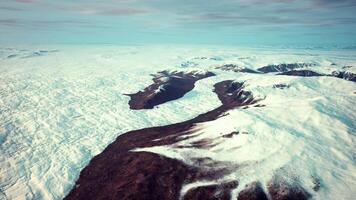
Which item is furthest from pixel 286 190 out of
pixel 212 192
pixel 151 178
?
pixel 151 178

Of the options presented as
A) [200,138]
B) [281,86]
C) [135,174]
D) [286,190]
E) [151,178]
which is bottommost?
[135,174]

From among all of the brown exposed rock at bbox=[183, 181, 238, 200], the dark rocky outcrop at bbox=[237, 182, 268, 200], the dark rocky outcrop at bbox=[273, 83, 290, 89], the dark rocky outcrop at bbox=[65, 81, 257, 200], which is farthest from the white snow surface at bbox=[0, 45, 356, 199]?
the dark rocky outcrop at bbox=[273, 83, 290, 89]

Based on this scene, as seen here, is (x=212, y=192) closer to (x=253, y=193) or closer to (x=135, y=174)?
(x=253, y=193)

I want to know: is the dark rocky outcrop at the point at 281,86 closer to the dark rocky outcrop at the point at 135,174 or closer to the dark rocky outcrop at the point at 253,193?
the dark rocky outcrop at the point at 135,174

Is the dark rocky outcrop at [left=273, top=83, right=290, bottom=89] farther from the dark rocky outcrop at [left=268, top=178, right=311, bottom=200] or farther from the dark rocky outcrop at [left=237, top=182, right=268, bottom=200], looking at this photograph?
the dark rocky outcrop at [left=237, top=182, right=268, bottom=200]

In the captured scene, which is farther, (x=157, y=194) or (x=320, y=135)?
(x=320, y=135)

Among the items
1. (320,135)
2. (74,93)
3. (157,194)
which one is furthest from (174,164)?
(74,93)

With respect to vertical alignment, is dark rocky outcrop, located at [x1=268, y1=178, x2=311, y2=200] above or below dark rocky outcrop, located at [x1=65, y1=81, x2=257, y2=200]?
above

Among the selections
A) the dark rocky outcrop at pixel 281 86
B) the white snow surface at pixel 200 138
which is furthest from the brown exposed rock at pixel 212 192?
the dark rocky outcrop at pixel 281 86

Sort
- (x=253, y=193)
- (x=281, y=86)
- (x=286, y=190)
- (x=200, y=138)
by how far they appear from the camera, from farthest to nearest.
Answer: (x=281, y=86)
(x=200, y=138)
(x=286, y=190)
(x=253, y=193)

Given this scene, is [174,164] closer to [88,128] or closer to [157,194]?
[157,194]

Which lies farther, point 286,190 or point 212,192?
point 286,190
